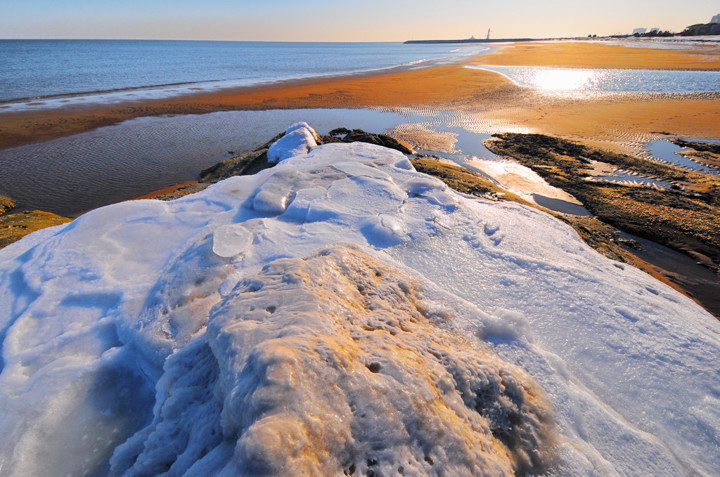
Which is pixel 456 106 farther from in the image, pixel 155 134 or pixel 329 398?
pixel 329 398

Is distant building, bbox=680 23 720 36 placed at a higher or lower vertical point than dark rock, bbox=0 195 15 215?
higher

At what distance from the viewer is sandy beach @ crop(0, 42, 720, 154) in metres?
12.6

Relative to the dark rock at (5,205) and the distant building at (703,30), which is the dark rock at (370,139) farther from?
the distant building at (703,30)

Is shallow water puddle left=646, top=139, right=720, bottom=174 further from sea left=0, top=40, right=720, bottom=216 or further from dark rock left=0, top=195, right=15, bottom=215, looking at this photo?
dark rock left=0, top=195, right=15, bottom=215

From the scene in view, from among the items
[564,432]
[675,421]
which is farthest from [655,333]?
[564,432]

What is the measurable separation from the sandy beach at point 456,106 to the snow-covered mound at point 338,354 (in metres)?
10.8

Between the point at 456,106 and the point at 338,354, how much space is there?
17.9 meters

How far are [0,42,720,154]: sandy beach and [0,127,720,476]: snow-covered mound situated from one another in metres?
10.8

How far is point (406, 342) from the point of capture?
211cm

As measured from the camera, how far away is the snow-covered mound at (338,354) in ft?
5.18

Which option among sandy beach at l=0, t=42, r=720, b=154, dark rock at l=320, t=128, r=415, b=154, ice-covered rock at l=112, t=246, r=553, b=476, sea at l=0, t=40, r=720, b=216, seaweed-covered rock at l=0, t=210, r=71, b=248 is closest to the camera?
ice-covered rock at l=112, t=246, r=553, b=476

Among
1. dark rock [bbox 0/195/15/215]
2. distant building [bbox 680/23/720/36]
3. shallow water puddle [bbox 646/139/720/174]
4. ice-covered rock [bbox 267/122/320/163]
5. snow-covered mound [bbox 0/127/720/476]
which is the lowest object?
dark rock [bbox 0/195/15/215]

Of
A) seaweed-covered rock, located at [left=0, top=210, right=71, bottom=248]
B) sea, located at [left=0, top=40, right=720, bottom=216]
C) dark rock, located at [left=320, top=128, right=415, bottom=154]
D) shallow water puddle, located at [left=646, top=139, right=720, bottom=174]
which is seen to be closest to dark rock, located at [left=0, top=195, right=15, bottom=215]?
sea, located at [left=0, top=40, right=720, bottom=216]

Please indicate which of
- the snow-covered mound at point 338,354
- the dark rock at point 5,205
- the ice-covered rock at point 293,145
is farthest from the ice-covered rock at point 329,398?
the dark rock at point 5,205
